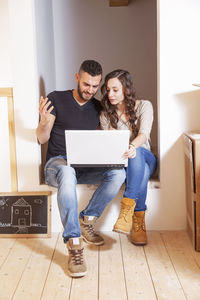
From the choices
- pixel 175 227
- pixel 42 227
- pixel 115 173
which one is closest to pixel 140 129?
pixel 115 173

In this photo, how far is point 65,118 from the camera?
2334 mm

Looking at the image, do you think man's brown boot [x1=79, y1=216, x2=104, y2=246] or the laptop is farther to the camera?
man's brown boot [x1=79, y1=216, x2=104, y2=246]

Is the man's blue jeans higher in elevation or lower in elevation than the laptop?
lower

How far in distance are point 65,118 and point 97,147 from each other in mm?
423

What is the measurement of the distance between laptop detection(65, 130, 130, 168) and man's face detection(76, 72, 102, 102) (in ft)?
1.38

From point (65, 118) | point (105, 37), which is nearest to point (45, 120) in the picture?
point (65, 118)

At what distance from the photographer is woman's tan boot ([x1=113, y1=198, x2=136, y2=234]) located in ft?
6.60

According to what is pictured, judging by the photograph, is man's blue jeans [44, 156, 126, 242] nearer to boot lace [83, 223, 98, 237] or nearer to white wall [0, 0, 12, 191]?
boot lace [83, 223, 98, 237]

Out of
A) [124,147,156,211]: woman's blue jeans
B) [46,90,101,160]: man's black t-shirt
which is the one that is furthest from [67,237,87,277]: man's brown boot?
[46,90,101,160]: man's black t-shirt

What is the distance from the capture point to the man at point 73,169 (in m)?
1.94

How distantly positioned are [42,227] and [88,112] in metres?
0.77

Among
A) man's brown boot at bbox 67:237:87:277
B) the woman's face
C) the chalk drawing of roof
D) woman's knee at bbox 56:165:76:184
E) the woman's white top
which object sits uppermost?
the woman's face

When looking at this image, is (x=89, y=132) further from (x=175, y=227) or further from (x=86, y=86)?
(x=175, y=227)

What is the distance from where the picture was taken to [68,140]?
6.52 ft
